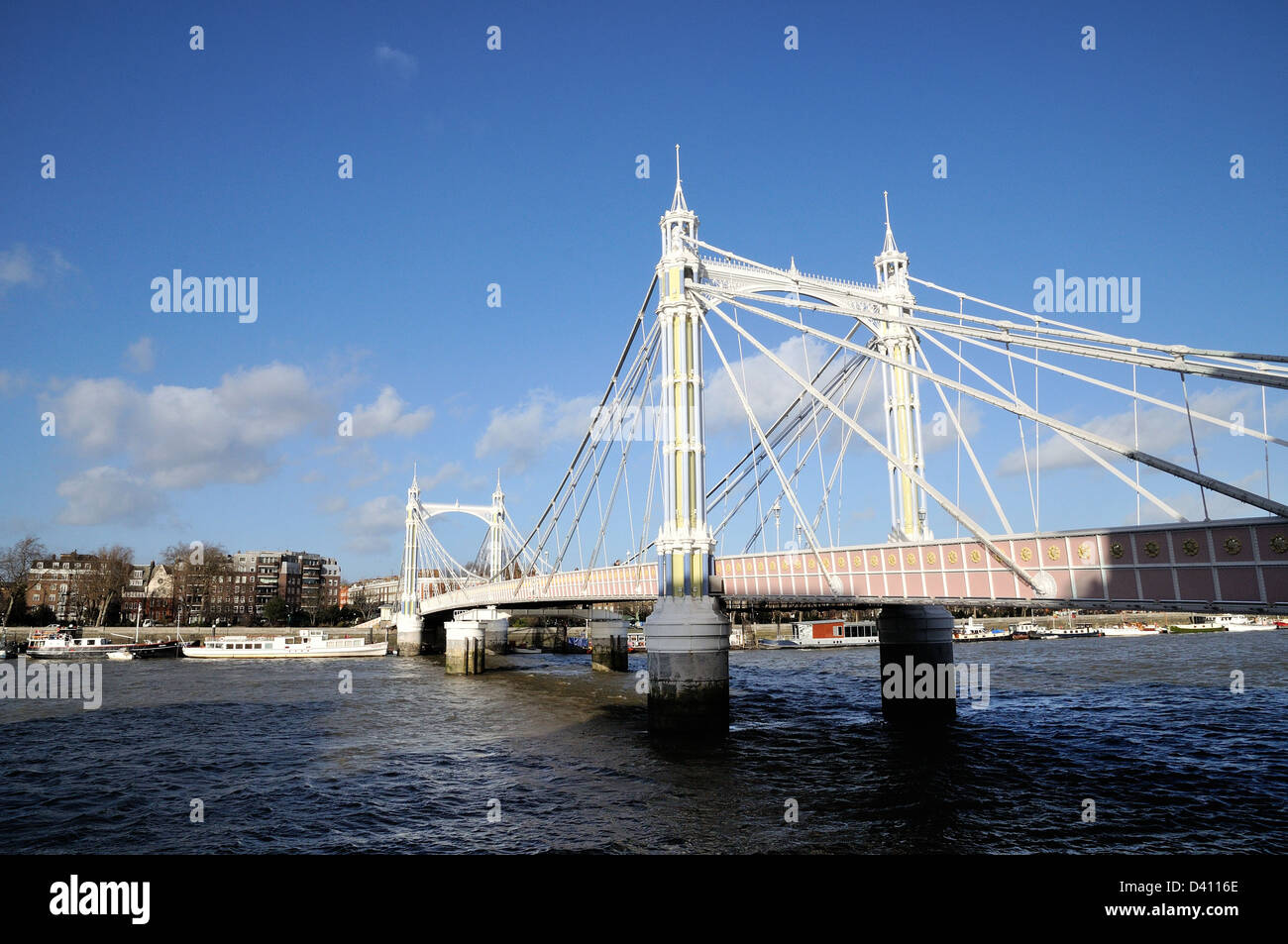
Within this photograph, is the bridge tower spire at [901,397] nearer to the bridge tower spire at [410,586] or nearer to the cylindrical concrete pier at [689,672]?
the cylindrical concrete pier at [689,672]

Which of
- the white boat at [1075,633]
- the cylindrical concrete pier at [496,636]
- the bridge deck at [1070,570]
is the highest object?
the bridge deck at [1070,570]

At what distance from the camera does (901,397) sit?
35719 mm

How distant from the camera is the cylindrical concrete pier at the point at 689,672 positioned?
29938mm

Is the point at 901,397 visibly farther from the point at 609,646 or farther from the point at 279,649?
the point at 279,649

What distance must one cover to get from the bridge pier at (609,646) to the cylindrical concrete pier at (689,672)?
41.5 m

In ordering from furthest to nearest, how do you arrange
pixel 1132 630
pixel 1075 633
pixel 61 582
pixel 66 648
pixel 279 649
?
pixel 61 582, pixel 1132 630, pixel 1075 633, pixel 279 649, pixel 66 648

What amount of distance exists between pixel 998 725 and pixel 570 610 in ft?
283

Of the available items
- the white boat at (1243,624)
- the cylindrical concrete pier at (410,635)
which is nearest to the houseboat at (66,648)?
the cylindrical concrete pier at (410,635)

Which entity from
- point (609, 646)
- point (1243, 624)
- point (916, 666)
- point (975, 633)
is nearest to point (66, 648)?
point (609, 646)

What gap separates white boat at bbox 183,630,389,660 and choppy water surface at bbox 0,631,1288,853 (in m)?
38.4

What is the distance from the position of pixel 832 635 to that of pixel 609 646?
4592 centimetres

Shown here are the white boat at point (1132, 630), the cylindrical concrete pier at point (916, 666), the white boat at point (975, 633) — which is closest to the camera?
the cylindrical concrete pier at point (916, 666)

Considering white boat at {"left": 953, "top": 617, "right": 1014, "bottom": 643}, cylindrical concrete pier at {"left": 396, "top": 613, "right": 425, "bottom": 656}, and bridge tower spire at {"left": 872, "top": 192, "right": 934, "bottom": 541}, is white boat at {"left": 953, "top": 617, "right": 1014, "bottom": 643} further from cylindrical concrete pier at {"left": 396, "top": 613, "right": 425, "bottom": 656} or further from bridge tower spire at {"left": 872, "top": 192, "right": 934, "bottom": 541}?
bridge tower spire at {"left": 872, "top": 192, "right": 934, "bottom": 541}
